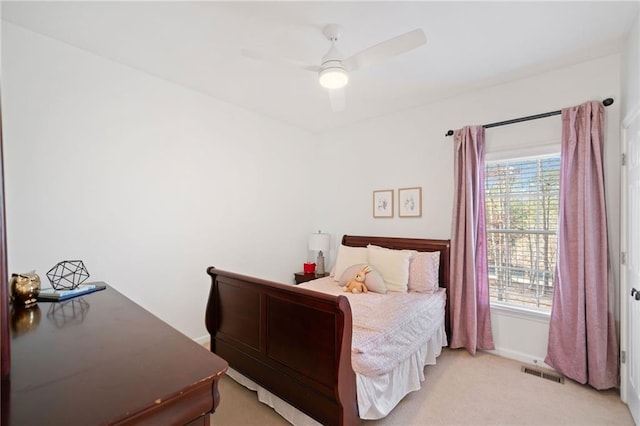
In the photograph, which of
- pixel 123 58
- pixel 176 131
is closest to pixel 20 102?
pixel 123 58

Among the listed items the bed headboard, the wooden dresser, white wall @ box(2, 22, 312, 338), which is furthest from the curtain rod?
the wooden dresser

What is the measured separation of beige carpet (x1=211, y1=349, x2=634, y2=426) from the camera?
2059 mm

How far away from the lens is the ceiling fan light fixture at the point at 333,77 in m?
2.04

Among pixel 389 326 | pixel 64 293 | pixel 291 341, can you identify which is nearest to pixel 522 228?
pixel 389 326

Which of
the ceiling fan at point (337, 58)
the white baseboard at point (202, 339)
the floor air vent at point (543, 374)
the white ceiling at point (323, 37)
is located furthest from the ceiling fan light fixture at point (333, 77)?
the floor air vent at point (543, 374)

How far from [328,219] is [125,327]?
3.41m

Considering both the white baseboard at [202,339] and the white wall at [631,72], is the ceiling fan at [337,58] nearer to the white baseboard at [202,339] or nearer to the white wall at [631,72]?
the white wall at [631,72]

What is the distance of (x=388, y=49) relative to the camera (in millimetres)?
1840

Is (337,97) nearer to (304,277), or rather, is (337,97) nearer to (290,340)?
(290,340)

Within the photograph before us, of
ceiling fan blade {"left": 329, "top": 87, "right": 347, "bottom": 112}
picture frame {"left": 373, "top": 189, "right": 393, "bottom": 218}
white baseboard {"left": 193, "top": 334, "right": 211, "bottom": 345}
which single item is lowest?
white baseboard {"left": 193, "top": 334, "right": 211, "bottom": 345}

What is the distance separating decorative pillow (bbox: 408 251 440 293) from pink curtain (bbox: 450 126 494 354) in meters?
0.20

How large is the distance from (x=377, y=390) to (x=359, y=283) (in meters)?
1.15

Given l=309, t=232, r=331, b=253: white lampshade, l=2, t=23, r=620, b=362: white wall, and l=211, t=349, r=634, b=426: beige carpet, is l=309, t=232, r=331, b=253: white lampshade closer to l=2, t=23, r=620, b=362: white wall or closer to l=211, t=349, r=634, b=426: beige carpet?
l=2, t=23, r=620, b=362: white wall

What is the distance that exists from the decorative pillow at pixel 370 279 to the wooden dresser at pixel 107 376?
213 cm
